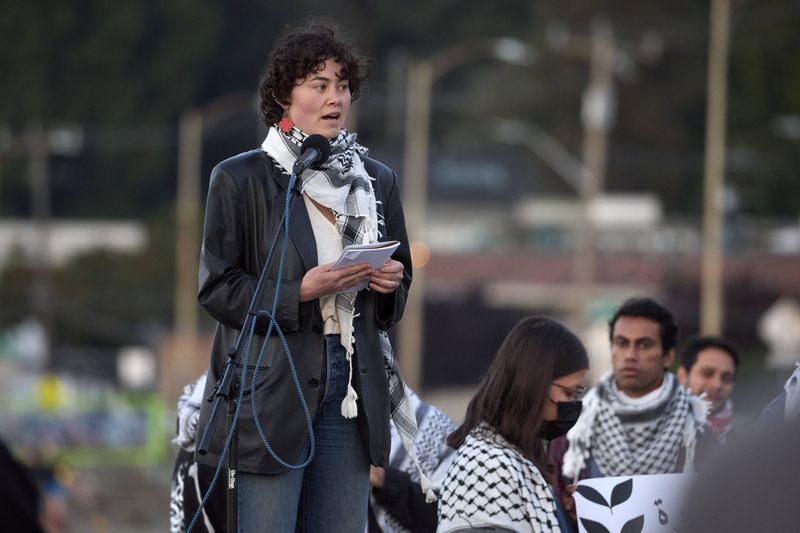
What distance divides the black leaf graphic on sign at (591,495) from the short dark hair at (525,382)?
0.28 m

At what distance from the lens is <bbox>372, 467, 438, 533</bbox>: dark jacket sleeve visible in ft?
22.7

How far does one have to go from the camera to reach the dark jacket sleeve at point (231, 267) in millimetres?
5213

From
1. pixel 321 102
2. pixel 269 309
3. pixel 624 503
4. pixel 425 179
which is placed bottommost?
pixel 624 503

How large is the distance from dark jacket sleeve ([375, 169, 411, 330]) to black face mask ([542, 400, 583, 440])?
62 centimetres

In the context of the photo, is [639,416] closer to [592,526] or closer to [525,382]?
[592,526]

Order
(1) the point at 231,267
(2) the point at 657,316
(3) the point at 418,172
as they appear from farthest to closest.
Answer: (3) the point at 418,172, (2) the point at 657,316, (1) the point at 231,267

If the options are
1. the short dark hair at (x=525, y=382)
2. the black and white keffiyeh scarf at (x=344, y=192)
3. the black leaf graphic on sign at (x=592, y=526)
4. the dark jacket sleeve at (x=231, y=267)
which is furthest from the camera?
the black leaf graphic on sign at (x=592, y=526)

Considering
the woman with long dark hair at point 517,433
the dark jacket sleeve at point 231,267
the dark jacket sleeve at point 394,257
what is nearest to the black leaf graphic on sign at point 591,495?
the woman with long dark hair at point 517,433

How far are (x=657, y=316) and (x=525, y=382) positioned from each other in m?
2.45

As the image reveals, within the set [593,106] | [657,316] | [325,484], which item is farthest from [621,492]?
[593,106]

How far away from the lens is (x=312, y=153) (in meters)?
5.22

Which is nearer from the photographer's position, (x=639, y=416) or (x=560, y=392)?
(x=560, y=392)

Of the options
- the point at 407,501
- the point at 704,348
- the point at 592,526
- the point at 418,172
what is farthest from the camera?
the point at 418,172

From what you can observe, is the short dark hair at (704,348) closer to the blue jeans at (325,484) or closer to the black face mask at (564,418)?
the black face mask at (564,418)
